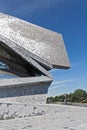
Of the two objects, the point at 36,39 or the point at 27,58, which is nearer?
the point at 27,58

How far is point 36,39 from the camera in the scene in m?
12.9

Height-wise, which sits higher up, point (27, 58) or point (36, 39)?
point (36, 39)

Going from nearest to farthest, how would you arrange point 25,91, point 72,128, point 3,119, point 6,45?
1. point 72,128
2. point 3,119
3. point 25,91
4. point 6,45

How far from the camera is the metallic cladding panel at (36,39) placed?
11820mm

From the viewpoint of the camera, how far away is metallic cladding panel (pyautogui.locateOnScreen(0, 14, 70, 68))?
38.8ft

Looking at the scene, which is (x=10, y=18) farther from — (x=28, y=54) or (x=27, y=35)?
(x=28, y=54)

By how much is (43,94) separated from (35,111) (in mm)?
1514

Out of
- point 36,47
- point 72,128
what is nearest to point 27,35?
point 36,47

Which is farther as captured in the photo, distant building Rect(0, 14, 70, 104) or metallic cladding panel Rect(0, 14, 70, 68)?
metallic cladding panel Rect(0, 14, 70, 68)

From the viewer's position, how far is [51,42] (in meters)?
13.5

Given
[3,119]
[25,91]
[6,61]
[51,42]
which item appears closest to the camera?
[3,119]

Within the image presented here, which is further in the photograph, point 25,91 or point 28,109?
point 25,91

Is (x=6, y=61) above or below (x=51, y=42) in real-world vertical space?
below

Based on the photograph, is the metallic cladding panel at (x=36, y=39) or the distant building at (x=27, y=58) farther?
the metallic cladding panel at (x=36, y=39)
